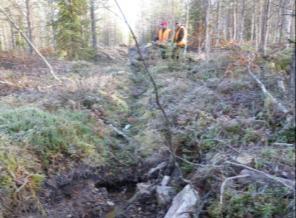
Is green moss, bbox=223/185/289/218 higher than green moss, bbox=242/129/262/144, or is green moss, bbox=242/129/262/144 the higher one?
green moss, bbox=242/129/262/144

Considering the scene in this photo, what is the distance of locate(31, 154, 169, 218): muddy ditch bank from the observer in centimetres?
525

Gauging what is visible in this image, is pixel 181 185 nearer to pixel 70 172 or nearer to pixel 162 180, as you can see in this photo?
pixel 162 180

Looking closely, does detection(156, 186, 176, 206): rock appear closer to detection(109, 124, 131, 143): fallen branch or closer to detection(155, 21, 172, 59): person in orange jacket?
detection(109, 124, 131, 143): fallen branch

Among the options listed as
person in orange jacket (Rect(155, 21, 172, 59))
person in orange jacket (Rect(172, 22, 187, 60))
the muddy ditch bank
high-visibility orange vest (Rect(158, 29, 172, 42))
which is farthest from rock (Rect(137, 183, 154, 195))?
high-visibility orange vest (Rect(158, 29, 172, 42))

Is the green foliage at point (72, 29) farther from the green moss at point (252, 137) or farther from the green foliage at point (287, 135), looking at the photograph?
the green foliage at point (287, 135)

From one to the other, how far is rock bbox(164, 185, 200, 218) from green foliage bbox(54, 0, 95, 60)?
14726mm

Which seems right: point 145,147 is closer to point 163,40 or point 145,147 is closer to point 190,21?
point 163,40

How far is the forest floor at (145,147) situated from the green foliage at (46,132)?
0.07ft

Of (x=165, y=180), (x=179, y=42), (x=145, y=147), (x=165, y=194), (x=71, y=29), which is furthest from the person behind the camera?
(x=71, y=29)

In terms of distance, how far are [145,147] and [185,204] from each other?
2218mm

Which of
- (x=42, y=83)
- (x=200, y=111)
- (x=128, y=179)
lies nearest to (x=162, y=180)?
(x=128, y=179)

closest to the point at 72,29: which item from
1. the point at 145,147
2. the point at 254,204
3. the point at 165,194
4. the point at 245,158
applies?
the point at 145,147

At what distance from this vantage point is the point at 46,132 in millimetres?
6188

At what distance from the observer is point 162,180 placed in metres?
5.56
